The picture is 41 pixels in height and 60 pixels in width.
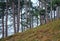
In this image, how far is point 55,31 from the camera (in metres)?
A: 8.39

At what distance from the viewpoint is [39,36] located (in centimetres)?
828

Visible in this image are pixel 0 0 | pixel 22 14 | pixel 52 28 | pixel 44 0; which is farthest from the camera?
pixel 22 14

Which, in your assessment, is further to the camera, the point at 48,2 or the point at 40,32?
the point at 48,2

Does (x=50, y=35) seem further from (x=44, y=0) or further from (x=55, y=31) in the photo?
(x=44, y=0)

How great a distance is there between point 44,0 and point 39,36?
19898mm

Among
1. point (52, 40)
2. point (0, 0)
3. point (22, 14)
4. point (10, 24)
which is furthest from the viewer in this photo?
point (10, 24)

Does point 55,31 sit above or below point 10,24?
above

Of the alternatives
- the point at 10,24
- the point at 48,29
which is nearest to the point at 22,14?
the point at 10,24

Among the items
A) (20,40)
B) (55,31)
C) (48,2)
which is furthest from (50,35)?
(48,2)

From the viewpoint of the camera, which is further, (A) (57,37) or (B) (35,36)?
(B) (35,36)

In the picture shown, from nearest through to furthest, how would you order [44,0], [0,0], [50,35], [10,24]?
[50,35] < [44,0] < [0,0] < [10,24]

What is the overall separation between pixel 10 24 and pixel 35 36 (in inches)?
1144

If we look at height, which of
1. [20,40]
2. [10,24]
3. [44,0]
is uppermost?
[44,0]

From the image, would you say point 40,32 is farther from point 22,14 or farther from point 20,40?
point 22,14
